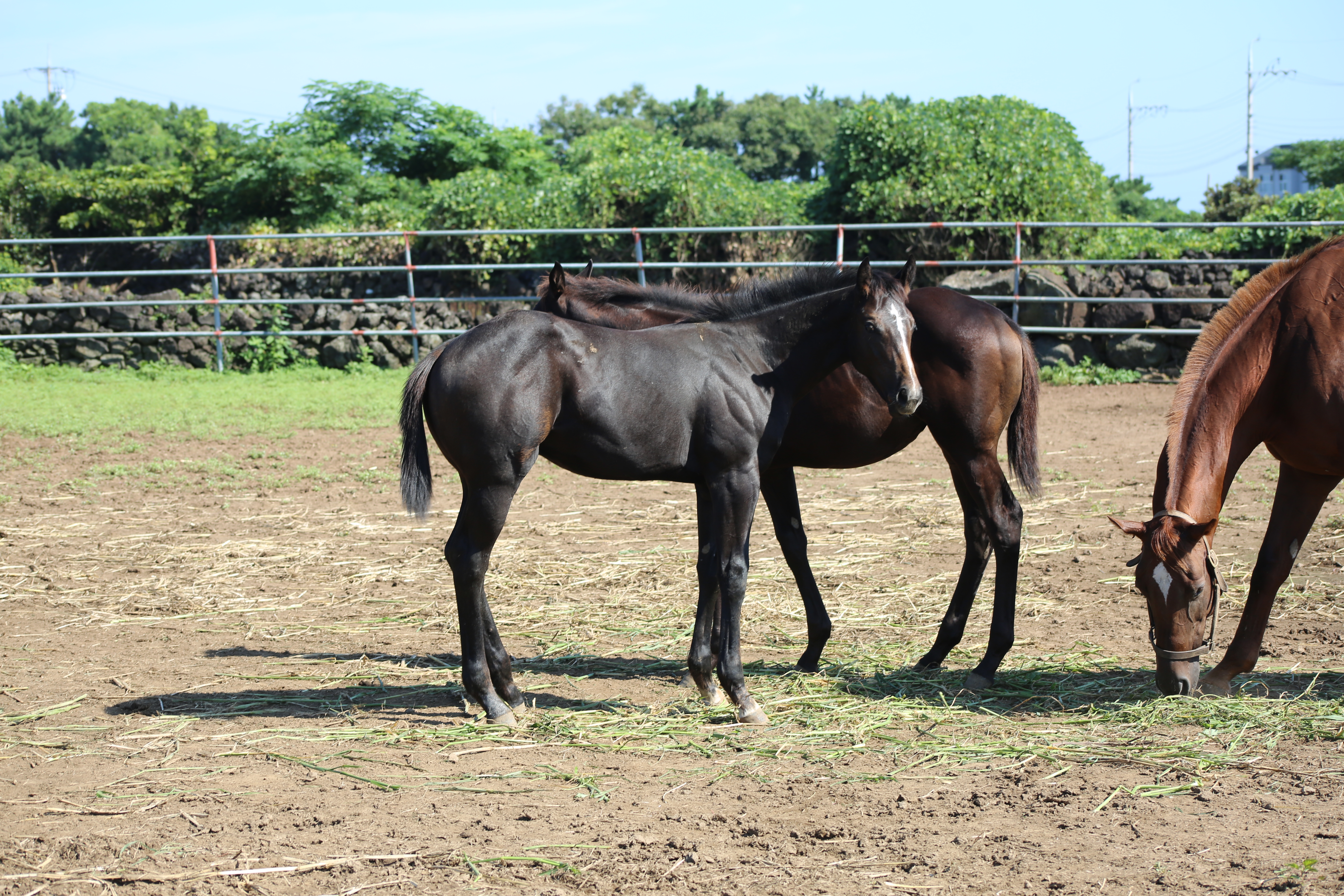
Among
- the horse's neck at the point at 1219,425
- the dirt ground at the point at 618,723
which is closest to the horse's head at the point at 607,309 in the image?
the dirt ground at the point at 618,723

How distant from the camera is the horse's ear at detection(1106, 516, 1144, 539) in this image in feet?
12.6

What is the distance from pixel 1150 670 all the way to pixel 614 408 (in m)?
2.60

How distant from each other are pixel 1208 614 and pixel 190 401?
10872mm

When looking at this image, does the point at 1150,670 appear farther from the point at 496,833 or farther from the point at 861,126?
the point at 861,126

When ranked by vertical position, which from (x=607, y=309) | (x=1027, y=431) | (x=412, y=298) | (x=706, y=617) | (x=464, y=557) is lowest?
(x=706, y=617)

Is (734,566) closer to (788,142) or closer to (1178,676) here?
(1178,676)

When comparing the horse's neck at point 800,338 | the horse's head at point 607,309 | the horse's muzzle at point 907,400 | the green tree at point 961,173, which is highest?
the green tree at point 961,173

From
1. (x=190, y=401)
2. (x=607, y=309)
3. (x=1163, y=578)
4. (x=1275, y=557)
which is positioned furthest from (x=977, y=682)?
(x=190, y=401)

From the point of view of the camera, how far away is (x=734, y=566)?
4.14m

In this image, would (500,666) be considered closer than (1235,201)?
Yes

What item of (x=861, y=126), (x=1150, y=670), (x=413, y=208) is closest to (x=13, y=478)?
(x=1150, y=670)

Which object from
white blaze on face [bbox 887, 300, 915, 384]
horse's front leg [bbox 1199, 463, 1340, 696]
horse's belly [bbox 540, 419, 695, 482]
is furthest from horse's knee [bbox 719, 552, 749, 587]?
horse's front leg [bbox 1199, 463, 1340, 696]

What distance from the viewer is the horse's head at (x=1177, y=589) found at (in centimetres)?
380

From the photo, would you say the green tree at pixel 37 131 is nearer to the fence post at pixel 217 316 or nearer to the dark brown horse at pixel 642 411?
the fence post at pixel 217 316
